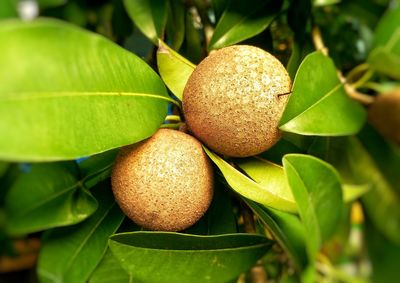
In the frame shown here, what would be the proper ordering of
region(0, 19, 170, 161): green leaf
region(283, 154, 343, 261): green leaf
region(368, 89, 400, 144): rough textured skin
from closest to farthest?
region(0, 19, 170, 161): green leaf → region(283, 154, 343, 261): green leaf → region(368, 89, 400, 144): rough textured skin

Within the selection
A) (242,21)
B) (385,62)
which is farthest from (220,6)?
(385,62)

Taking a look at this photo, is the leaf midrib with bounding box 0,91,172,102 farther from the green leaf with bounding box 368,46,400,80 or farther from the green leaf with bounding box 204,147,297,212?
the green leaf with bounding box 368,46,400,80

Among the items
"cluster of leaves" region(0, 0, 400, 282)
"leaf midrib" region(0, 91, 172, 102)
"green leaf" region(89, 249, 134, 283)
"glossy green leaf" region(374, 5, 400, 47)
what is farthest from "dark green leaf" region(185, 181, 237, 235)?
"glossy green leaf" region(374, 5, 400, 47)

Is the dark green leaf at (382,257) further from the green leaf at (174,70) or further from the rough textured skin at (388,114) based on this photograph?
the green leaf at (174,70)

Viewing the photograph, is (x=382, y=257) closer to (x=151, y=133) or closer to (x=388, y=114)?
(x=388, y=114)

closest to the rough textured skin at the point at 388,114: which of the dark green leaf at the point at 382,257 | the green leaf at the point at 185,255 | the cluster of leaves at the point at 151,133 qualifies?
the cluster of leaves at the point at 151,133
